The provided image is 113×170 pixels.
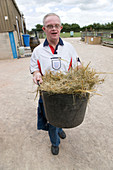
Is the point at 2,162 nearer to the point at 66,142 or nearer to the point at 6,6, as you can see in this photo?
the point at 66,142

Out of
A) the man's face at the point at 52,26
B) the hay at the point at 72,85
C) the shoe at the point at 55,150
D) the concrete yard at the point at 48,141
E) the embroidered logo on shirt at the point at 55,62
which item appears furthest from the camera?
the shoe at the point at 55,150

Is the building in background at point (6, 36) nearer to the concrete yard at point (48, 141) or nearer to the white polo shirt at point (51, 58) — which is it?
the concrete yard at point (48, 141)

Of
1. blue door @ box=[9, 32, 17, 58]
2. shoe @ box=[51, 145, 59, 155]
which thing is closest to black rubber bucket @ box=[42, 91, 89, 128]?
shoe @ box=[51, 145, 59, 155]

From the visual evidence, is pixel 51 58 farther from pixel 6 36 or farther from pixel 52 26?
pixel 6 36

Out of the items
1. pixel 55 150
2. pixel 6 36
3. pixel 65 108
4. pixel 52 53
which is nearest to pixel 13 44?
pixel 6 36

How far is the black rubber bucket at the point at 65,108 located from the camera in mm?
1257

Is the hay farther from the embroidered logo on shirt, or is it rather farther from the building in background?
the building in background

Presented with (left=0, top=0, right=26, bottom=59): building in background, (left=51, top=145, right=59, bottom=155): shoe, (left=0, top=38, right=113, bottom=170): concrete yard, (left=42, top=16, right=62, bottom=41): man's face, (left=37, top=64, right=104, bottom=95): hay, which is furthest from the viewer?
(left=0, top=0, right=26, bottom=59): building in background

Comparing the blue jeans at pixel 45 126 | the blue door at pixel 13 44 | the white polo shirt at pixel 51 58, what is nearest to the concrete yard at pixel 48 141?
the blue jeans at pixel 45 126

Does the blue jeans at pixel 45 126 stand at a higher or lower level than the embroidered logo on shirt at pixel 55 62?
lower

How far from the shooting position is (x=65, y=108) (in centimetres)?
131

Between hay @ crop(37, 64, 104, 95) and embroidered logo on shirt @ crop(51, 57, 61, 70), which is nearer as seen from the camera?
hay @ crop(37, 64, 104, 95)

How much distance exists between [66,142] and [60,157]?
0.32m

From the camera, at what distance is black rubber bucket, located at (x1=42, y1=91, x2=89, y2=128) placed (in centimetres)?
126
